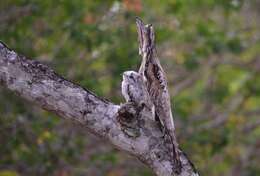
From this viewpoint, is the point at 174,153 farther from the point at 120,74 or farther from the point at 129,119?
the point at 120,74

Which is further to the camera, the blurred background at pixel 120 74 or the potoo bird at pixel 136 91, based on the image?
the blurred background at pixel 120 74

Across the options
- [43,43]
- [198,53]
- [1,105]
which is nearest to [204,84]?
[198,53]

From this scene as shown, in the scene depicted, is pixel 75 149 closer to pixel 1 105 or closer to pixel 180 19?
pixel 1 105

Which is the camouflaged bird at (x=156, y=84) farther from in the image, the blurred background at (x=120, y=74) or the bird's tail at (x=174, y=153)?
the blurred background at (x=120, y=74)

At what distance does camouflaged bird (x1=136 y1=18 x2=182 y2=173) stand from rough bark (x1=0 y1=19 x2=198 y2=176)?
0.03 meters

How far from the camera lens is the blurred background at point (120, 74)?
5.04m

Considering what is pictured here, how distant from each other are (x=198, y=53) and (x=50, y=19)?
1.33m

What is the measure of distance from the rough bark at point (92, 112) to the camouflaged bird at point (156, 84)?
0.03 m

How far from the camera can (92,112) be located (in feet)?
8.96

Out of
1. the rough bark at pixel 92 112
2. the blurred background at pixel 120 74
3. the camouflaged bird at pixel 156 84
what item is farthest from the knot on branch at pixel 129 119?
the blurred background at pixel 120 74

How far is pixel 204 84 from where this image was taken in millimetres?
6922

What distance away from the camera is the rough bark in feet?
8.95

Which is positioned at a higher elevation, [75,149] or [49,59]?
[49,59]

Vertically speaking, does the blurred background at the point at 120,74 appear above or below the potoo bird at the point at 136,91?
above
